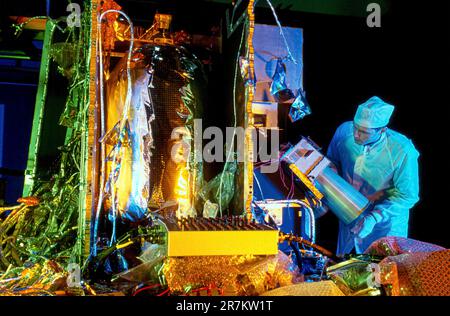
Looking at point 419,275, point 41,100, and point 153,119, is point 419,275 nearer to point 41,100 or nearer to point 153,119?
point 153,119

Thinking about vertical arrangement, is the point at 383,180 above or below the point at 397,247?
above

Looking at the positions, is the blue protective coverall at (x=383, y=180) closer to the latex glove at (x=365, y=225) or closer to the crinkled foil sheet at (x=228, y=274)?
the latex glove at (x=365, y=225)

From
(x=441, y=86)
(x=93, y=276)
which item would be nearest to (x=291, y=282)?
(x=93, y=276)

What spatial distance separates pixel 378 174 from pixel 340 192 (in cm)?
68

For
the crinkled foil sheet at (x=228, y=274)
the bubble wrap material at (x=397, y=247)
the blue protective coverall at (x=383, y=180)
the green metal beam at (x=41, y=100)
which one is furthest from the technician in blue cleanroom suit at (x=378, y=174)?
the green metal beam at (x=41, y=100)

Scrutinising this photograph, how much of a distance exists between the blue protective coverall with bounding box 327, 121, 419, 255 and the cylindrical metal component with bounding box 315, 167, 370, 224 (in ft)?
1.01

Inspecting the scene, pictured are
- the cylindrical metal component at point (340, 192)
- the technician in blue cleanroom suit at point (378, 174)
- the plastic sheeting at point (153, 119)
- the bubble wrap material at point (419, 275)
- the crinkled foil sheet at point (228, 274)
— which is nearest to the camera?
the bubble wrap material at point (419, 275)

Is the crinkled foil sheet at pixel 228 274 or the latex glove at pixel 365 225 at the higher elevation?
the latex glove at pixel 365 225

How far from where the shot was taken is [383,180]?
4211 mm

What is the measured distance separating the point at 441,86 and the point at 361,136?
117cm

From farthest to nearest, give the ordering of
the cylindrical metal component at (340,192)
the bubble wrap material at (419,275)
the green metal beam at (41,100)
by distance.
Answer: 1. the cylindrical metal component at (340,192)
2. the green metal beam at (41,100)
3. the bubble wrap material at (419,275)

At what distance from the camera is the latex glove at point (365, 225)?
402cm

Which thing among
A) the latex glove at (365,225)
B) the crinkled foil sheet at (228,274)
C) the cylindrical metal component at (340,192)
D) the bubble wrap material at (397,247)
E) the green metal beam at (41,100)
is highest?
the green metal beam at (41,100)

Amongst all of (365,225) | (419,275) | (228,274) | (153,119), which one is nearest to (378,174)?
(365,225)
